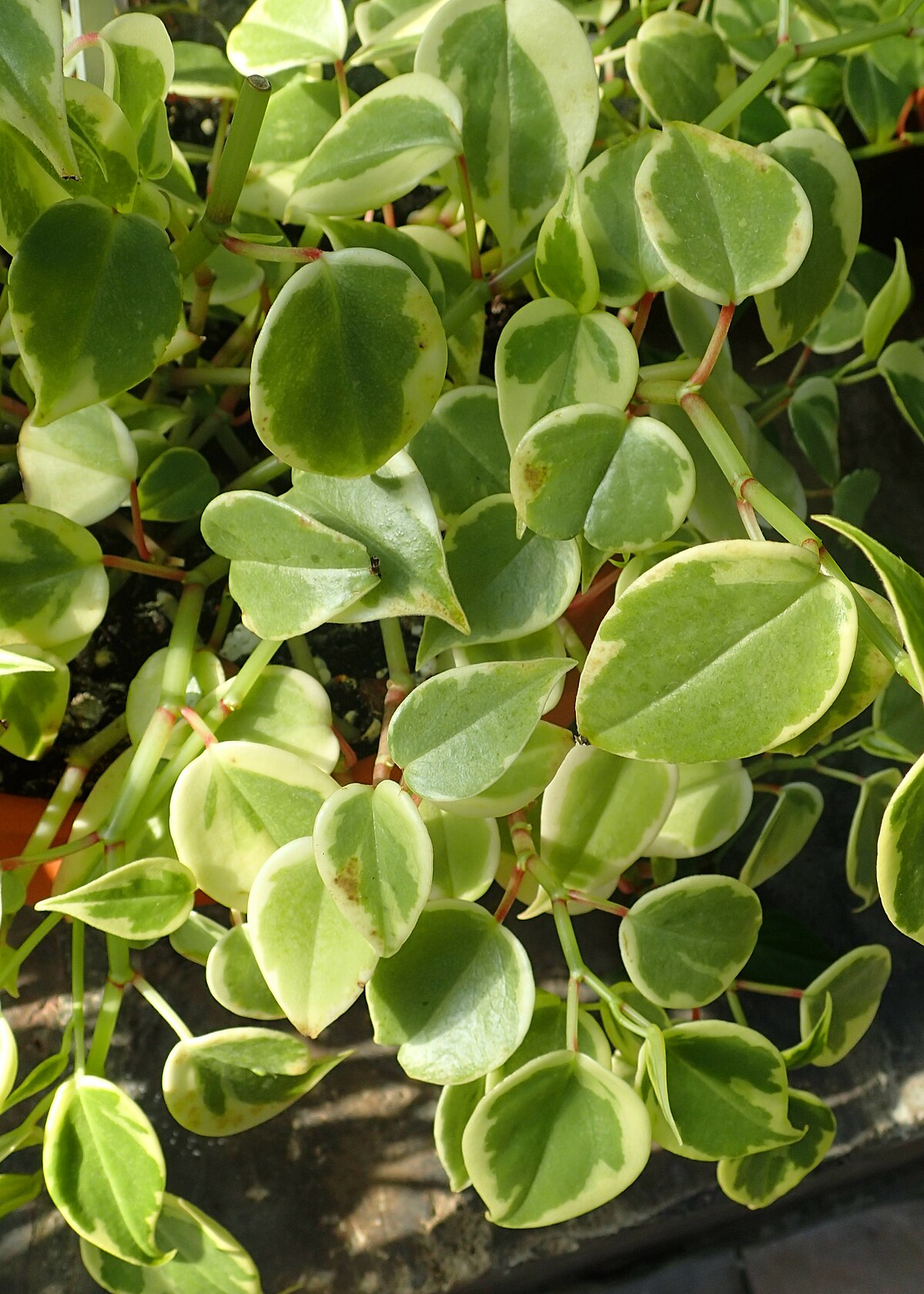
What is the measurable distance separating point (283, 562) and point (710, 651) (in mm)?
176

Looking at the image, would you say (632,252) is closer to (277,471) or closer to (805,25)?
(277,471)

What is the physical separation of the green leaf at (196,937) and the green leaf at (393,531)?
0.71ft

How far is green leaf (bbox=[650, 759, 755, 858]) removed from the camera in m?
0.50

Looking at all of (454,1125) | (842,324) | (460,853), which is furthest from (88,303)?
(842,324)

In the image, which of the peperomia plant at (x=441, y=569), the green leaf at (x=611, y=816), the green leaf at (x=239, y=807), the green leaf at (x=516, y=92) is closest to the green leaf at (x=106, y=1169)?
the peperomia plant at (x=441, y=569)

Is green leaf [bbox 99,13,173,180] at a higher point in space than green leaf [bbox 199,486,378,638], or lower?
higher

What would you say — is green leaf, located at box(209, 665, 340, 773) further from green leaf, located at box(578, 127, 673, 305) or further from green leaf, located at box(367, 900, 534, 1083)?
green leaf, located at box(578, 127, 673, 305)

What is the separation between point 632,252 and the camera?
15.3 inches

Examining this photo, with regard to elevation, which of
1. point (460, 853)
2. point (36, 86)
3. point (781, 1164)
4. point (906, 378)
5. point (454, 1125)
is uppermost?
point (36, 86)

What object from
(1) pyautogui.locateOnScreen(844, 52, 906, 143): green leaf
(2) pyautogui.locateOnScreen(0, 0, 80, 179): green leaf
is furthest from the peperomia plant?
(1) pyautogui.locateOnScreen(844, 52, 906, 143): green leaf

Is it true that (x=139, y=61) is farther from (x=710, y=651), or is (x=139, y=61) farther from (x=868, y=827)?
(x=868, y=827)

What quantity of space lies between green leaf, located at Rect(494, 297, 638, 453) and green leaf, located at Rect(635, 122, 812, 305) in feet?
0.14

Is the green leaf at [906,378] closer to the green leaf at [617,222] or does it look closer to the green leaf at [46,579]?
the green leaf at [617,222]

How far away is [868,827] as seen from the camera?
645 mm
